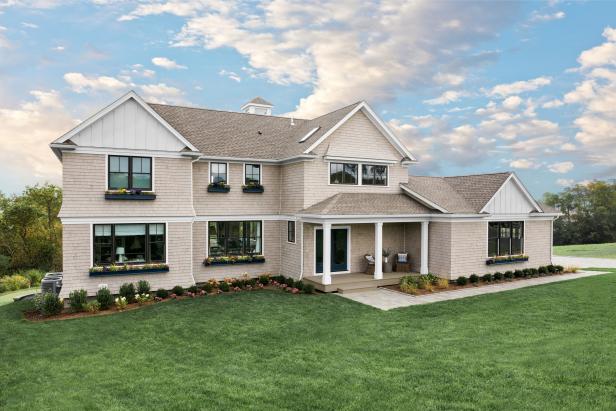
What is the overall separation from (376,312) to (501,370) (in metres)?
5.89

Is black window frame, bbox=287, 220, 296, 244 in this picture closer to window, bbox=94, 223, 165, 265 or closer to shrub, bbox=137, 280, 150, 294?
window, bbox=94, 223, 165, 265

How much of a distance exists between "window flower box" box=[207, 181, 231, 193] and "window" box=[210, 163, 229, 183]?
0.23 metres

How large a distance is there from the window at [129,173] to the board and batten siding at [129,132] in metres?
0.55

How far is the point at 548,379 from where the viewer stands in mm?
8078

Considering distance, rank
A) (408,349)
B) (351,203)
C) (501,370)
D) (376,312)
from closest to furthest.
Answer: (501,370), (408,349), (376,312), (351,203)

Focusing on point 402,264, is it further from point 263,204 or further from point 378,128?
point 263,204

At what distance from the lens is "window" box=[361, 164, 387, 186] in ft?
68.3

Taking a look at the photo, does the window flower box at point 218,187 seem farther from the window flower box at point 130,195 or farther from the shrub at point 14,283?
the shrub at point 14,283

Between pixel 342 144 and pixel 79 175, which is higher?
pixel 342 144

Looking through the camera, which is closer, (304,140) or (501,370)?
(501,370)

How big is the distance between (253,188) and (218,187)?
5.73ft

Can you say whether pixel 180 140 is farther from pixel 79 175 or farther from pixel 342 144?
pixel 342 144

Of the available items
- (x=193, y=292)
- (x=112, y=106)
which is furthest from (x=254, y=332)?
(x=112, y=106)

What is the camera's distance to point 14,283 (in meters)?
30.7
